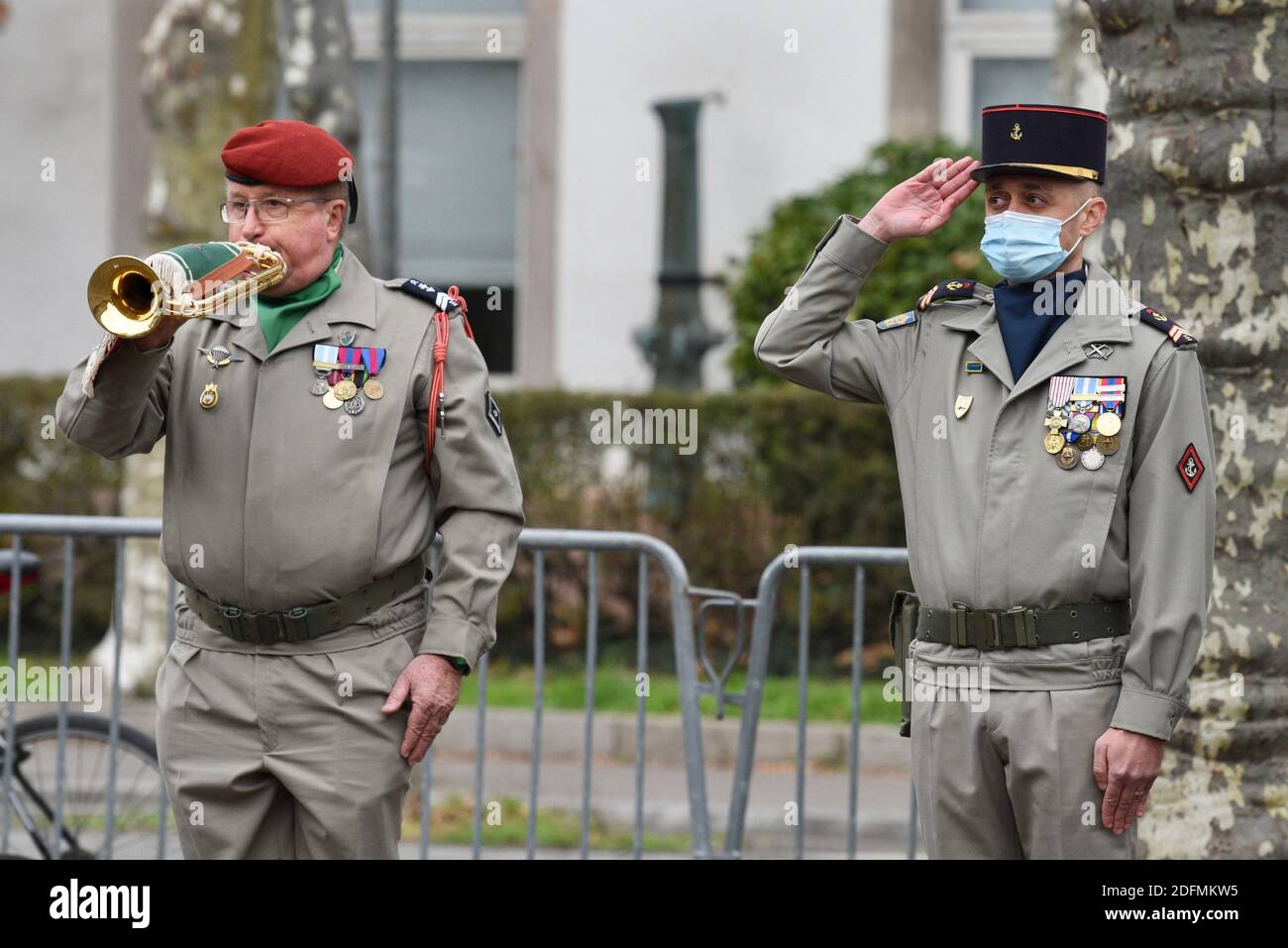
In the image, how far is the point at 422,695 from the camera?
3.95 meters

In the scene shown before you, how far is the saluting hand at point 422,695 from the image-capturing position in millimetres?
3955

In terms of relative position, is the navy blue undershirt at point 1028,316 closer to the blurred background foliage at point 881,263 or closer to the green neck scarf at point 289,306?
the green neck scarf at point 289,306

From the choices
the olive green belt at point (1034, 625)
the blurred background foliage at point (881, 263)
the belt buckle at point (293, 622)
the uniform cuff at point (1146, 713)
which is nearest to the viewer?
the uniform cuff at point (1146, 713)

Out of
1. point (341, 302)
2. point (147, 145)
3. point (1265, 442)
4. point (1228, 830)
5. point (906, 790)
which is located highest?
point (147, 145)

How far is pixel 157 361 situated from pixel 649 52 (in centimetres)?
1028

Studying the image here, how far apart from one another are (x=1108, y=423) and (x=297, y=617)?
1.68 metres

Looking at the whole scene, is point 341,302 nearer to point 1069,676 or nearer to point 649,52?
point 1069,676

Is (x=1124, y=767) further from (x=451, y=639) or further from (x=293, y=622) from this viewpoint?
(x=293, y=622)

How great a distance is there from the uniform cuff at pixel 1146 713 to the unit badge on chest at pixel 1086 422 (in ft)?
1.51

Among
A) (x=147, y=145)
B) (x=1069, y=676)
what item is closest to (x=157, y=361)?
(x=1069, y=676)

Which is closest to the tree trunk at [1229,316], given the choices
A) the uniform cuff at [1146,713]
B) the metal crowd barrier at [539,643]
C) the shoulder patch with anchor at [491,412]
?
the uniform cuff at [1146,713]

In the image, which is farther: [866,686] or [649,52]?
[649,52]

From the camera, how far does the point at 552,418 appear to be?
10.6 metres

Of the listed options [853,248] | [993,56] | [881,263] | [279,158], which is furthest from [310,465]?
[993,56]
